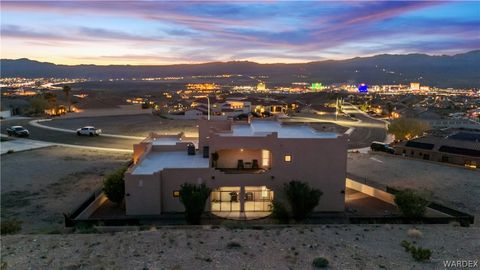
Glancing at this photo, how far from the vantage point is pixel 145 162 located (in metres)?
24.6

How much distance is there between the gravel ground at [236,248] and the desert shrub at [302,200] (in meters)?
2.44

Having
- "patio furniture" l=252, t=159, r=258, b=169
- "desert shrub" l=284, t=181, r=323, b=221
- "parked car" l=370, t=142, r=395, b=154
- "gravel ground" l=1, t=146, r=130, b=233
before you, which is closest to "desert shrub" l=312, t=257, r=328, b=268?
"desert shrub" l=284, t=181, r=323, b=221

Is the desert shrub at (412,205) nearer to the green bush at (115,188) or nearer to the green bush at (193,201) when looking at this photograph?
the green bush at (193,201)

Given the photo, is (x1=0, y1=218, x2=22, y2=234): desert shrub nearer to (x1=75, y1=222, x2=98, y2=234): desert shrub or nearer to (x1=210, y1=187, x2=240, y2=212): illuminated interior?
(x1=75, y1=222, x2=98, y2=234): desert shrub

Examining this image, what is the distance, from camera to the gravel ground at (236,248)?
14.2 m

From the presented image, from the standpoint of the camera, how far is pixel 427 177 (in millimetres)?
33281

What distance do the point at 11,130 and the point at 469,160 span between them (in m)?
55.0

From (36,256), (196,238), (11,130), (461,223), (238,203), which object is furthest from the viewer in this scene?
(11,130)

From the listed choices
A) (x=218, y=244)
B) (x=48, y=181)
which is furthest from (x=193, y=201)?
(x=48, y=181)

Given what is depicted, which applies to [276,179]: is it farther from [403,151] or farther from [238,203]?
[403,151]

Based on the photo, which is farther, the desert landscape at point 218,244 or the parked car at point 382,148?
the parked car at point 382,148

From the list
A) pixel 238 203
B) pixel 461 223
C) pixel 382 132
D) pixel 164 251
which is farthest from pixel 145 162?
pixel 382 132

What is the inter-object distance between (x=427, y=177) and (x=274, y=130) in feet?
48.4

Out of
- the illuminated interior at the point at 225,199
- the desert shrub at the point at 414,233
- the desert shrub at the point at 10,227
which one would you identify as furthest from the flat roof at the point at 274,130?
the desert shrub at the point at 10,227
